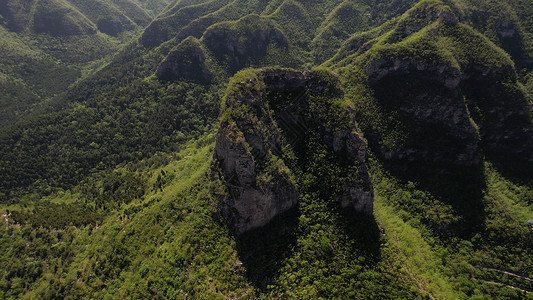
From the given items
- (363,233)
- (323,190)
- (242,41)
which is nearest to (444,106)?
(323,190)

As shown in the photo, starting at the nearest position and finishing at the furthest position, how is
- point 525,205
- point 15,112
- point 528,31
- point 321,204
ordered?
point 321,204 → point 525,205 → point 528,31 → point 15,112

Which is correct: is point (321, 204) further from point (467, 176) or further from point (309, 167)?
point (467, 176)

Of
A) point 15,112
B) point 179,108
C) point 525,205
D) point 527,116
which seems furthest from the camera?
point 15,112

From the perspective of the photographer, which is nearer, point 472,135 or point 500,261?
point 500,261

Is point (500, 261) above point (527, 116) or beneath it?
beneath

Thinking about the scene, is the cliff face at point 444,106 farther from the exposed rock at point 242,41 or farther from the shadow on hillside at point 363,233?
→ the exposed rock at point 242,41

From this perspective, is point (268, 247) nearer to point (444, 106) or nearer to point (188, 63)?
point (444, 106)

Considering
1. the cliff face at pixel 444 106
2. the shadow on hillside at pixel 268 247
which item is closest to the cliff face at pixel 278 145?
the shadow on hillside at pixel 268 247

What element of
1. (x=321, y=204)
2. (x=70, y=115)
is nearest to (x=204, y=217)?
(x=321, y=204)
